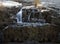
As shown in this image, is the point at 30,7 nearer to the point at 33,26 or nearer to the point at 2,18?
the point at 33,26

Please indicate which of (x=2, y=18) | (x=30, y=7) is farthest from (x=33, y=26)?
(x=2, y=18)

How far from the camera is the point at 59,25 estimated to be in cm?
312

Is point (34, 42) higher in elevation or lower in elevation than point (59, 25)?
lower

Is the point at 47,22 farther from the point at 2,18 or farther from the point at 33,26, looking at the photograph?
the point at 2,18

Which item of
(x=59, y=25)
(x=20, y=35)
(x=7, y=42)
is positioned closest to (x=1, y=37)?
(x=7, y=42)

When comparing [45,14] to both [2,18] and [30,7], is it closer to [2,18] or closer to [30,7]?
[30,7]

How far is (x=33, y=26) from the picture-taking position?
120 inches

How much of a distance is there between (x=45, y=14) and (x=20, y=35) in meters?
0.64

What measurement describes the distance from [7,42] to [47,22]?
2.83 ft

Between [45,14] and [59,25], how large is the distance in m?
0.35

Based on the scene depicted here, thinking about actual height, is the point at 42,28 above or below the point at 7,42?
above

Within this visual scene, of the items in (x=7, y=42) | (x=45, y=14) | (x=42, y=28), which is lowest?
(x=7, y=42)

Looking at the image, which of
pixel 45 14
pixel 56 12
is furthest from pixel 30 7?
pixel 56 12

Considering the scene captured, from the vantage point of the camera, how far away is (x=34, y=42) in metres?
3.02
